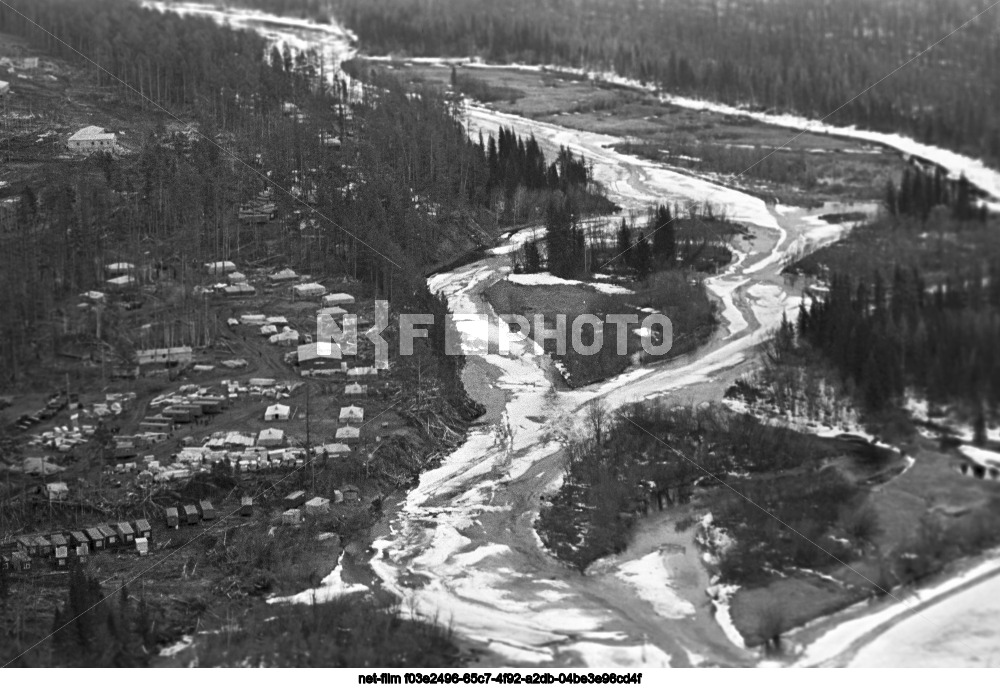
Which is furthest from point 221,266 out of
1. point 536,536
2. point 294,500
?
point 536,536

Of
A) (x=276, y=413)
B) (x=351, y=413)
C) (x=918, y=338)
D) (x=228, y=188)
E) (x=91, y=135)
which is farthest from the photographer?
(x=91, y=135)

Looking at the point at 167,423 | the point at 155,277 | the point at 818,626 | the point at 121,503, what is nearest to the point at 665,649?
the point at 818,626

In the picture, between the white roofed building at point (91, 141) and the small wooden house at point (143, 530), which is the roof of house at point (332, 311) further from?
the white roofed building at point (91, 141)

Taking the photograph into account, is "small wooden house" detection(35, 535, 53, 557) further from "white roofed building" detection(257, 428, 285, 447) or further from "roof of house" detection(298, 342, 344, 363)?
"roof of house" detection(298, 342, 344, 363)

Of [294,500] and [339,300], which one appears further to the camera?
[339,300]

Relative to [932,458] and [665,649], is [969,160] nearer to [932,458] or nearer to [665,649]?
[932,458]

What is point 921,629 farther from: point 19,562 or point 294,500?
point 19,562

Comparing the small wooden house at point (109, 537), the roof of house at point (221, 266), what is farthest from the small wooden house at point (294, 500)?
the roof of house at point (221, 266)
